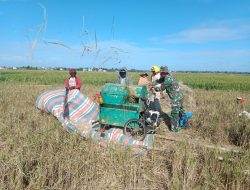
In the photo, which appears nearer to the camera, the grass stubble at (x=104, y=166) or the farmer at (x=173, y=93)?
the grass stubble at (x=104, y=166)

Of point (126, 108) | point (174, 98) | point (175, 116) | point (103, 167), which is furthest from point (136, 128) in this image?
point (103, 167)

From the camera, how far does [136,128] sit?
17.8 feet

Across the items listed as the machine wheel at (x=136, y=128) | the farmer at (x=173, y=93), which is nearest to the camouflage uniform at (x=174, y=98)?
the farmer at (x=173, y=93)

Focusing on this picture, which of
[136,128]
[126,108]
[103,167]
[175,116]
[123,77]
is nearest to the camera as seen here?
[103,167]

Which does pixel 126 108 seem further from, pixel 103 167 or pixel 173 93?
pixel 103 167

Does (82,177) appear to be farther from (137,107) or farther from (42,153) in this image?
(137,107)

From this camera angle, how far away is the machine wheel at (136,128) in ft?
17.7

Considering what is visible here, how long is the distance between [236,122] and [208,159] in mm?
2899

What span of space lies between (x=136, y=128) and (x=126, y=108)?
1.71ft

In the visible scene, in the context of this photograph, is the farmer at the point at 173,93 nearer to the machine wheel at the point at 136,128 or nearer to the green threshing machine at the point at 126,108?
the green threshing machine at the point at 126,108

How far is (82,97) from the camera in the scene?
720cm

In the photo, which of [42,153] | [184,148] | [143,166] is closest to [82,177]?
[42,153]

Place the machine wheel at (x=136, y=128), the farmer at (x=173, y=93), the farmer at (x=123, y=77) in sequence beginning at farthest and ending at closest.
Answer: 1. the farmer at (x=123, y=77)
2. the farmer at (x=173, y=93)
3. the machine wheel at (x=136, y=128)

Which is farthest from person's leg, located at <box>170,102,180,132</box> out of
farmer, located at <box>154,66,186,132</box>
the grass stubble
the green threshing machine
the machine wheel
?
the grass stubble
